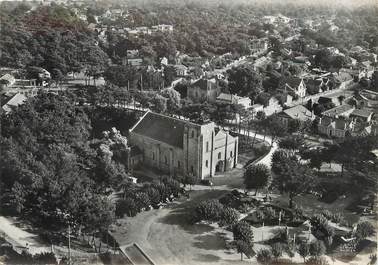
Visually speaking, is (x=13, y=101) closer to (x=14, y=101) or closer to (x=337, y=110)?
(x=14, y=101)

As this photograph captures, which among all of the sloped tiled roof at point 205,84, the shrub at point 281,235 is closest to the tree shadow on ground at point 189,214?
the shrub at point 281,235

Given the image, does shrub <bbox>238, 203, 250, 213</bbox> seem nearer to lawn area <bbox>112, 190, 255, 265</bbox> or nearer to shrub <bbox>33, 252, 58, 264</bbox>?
lawn area <bbox>112, 190, 255, 265</bbox>

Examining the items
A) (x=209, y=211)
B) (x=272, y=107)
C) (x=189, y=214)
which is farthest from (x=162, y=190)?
(x=272, y=107)

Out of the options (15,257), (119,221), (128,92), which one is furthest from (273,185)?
(128,92)

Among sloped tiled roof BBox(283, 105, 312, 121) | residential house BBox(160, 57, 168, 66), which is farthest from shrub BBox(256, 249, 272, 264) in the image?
residential house BBox(160, 57, 168, 66)

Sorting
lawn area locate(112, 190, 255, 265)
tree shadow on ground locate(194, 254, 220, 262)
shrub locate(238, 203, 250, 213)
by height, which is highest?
shrub locate(238, 203, 250, 213)
